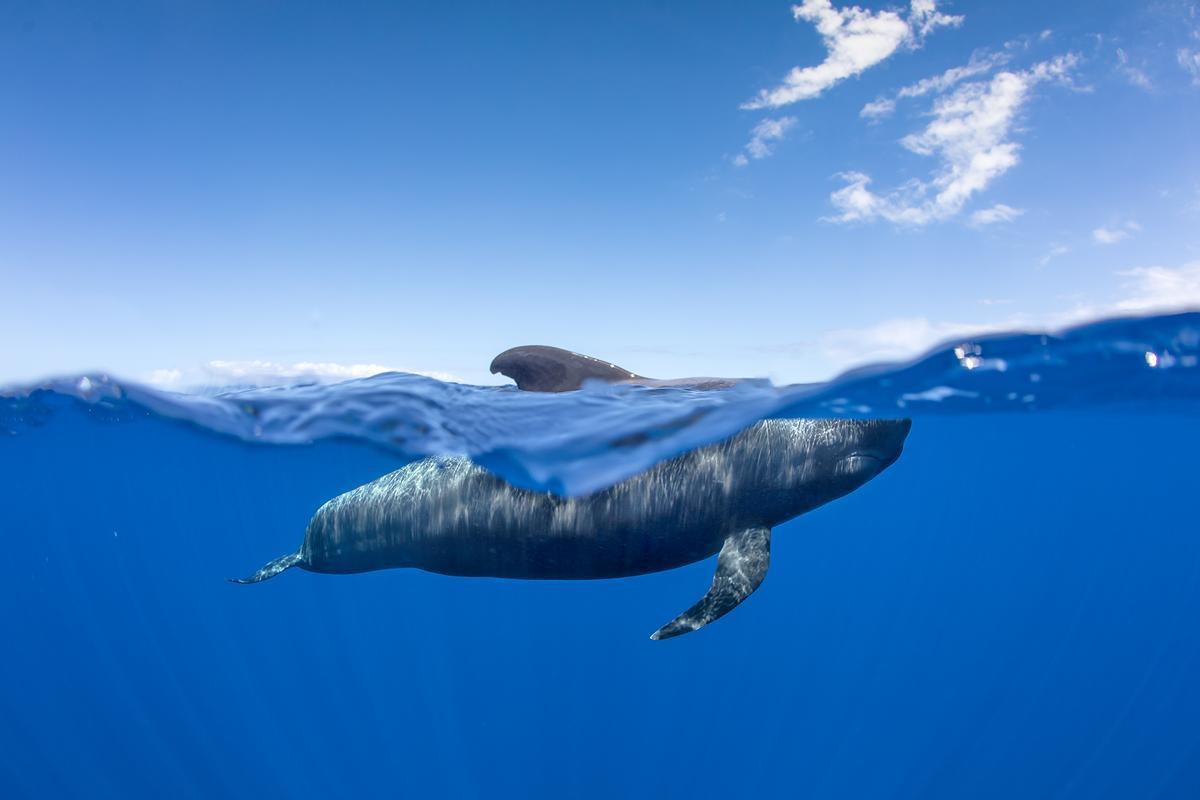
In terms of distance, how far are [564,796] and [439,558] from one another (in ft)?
41.8

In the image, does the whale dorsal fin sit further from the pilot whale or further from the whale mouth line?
the whale mouth line

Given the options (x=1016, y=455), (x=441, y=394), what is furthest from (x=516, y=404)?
(x=1016, y=455)

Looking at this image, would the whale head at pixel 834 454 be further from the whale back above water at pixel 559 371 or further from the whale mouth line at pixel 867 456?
the whale back above water at pixel 559 371

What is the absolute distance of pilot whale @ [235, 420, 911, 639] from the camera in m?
5.67

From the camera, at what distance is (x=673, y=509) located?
579 centimetres

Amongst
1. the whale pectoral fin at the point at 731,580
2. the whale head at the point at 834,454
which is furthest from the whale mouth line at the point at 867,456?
the whale pectoral fin at the point at 731,580

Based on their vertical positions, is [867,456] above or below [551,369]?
below

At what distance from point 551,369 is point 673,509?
2783 mm

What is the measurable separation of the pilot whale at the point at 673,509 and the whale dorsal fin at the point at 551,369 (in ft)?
4.79

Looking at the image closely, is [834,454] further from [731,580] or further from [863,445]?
[731,580]

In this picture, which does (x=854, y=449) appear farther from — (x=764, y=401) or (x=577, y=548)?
(x=577, y=548)

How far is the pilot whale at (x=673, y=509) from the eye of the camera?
567 centimetres

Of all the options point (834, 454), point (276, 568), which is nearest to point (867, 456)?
point (834, 454)

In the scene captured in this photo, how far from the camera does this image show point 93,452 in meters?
18.9
